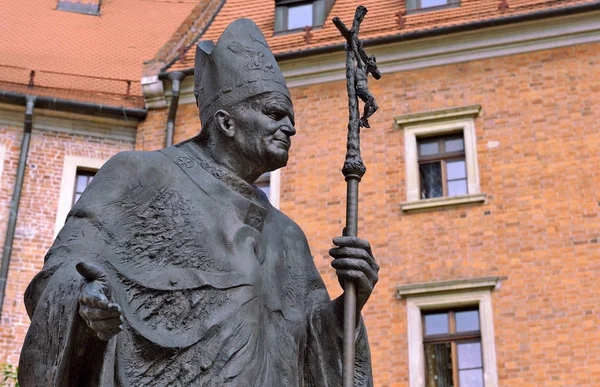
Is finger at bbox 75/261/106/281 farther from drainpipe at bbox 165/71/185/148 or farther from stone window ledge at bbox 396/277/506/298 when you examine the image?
drainpipe at bbox 165/71/185/148

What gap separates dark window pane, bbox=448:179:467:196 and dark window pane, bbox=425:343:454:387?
97.3 inches

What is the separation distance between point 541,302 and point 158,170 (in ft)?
42.2

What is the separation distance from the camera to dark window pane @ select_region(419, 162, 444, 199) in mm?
18016

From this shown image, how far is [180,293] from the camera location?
397 centimetres

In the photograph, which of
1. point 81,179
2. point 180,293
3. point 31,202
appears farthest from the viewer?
point 81,179

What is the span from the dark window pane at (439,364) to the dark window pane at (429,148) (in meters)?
3.31

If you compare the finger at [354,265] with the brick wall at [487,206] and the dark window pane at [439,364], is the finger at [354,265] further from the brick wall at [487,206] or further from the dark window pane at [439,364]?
the dark window pane at [439,364]

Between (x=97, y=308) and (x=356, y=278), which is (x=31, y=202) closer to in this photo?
(x=356, y=278)

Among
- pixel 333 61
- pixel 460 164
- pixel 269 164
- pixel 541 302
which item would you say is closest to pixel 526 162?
pixel 460 164

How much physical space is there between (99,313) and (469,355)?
528 inches

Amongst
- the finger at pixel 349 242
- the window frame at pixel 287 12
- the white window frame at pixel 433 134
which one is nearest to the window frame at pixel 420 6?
the window frame at pixel 287 12

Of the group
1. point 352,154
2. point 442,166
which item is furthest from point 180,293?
point 442,166

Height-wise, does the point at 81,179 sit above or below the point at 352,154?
above

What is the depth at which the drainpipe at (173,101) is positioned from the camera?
1964 centimetres
